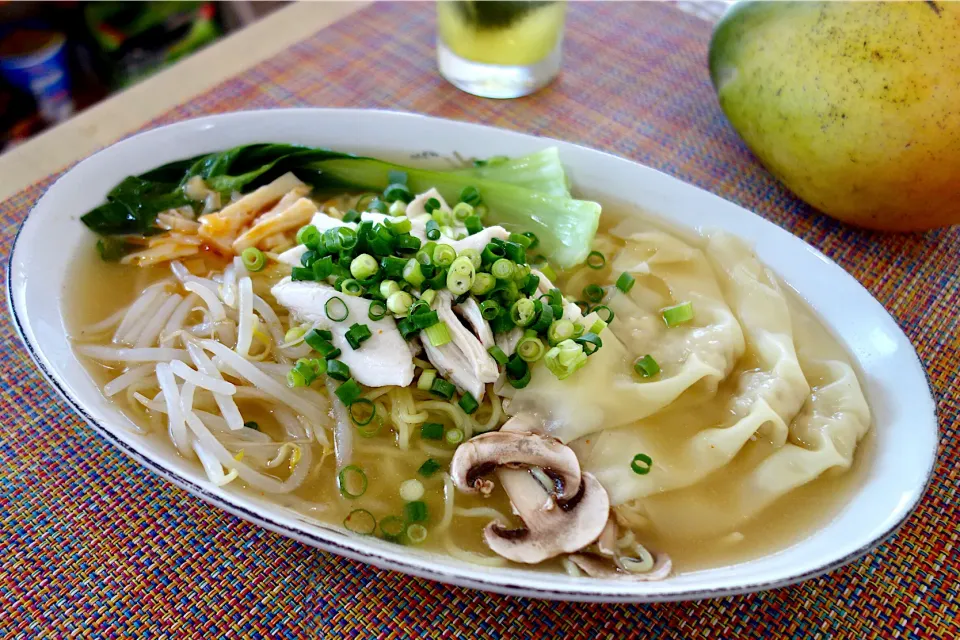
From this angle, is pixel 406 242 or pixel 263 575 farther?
pixel 406 242

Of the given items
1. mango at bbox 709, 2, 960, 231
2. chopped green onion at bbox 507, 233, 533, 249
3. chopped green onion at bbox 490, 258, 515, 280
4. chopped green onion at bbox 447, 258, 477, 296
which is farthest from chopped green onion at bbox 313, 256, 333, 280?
mango at bbox 709, 2, 960, 231

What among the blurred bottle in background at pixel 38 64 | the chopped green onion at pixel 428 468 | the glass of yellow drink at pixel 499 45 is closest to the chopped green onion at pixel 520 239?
the chopped green onion at pixel 428 468

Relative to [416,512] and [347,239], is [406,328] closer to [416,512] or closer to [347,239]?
[347,239]

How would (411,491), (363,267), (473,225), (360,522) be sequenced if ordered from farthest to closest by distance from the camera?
1. (473,225)
2. (363,267)
3. (411,491)
4. (360,522)

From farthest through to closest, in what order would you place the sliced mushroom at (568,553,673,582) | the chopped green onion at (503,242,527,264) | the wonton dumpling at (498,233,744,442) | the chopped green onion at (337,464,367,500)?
the chopped green onion at (503,242,527,264)
the wonton dumpling at (498,233,744,442)
the chopped green onion at (337,464,367,500)
the sliced mushroom at (568,553,673,582)

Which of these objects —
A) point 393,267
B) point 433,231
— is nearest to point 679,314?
point 433,231

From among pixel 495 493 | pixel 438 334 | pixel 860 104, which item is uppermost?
pixel 860 104

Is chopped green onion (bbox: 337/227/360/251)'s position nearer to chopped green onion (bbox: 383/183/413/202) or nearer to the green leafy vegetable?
chopped green onion (bbox: 383/183/413/202)
